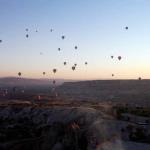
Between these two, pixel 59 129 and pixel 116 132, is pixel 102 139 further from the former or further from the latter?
pixel 59 129

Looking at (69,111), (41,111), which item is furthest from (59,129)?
(41,111)

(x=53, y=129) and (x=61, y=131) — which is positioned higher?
(x=53, y=129)

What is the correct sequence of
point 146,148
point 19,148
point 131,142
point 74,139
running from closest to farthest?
1. point 74,139
2. point 19,148
3. point 146,148
4. point 131,142

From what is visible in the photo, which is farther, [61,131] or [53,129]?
[53,129]

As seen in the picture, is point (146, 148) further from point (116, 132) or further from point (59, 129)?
point (59, 129)

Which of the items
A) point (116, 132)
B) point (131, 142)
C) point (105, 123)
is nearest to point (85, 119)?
point (105, 123)

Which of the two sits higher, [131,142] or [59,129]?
[59,129]

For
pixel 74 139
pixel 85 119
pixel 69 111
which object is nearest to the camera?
pixel 74 139

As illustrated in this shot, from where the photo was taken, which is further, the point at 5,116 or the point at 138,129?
the point at 5,116

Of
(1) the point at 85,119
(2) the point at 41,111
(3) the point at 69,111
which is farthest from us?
(2) the point at 41,111
